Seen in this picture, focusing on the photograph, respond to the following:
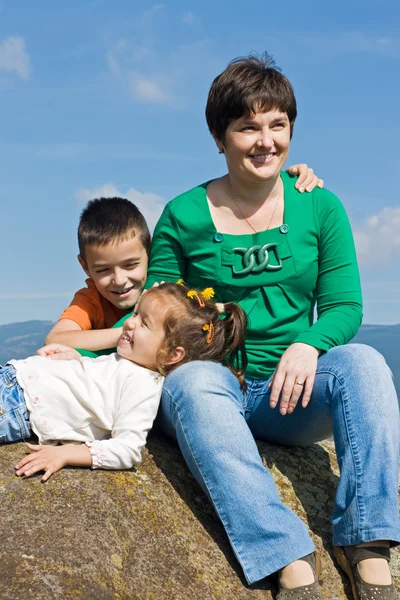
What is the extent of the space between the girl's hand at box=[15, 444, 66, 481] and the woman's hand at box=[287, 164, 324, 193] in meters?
2.30

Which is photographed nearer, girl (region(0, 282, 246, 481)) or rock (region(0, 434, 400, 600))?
rock (region(0, 434, 400, 600))

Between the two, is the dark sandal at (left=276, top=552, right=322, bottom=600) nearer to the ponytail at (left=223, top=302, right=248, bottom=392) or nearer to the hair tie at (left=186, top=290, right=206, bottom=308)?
the ponytail at (left=223, top=302, right=248, bottom=392)

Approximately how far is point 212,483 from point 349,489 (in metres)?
0.71

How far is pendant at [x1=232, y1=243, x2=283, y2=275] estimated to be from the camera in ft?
14.2

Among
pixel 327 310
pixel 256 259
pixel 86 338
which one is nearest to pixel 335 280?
pixel 327 310

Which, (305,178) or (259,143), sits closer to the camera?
(259,143)

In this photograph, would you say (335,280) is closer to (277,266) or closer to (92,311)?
(277,266)

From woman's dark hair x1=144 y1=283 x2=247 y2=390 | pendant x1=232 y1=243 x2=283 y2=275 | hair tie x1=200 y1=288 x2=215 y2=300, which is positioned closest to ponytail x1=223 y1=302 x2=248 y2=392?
woman's dark hair x1=144 y1=283 x2=247 y2=390

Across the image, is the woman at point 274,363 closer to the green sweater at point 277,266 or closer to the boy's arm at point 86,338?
the green sweater at point 277,266

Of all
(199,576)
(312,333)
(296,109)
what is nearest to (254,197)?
(296,109)

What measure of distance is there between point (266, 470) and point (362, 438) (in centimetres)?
52

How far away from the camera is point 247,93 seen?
422cm

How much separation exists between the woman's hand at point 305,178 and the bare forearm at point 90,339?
154 centimetres

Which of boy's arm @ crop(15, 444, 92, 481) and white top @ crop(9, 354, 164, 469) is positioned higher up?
white top @ crop(9, 354, 164, 469)
